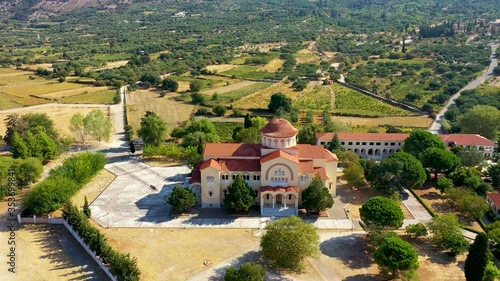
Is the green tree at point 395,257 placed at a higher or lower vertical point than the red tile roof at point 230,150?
lower

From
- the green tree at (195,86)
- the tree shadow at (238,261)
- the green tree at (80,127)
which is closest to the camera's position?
the tree shadow at (238,261)

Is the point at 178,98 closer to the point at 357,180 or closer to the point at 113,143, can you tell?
the point at 113,143

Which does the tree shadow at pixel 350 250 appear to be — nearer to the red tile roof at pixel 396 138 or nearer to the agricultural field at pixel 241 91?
the red tile roof at pixel 396 138

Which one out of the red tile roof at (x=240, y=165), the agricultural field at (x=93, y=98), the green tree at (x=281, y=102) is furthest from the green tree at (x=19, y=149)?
the green tree at (x=281, y=102)

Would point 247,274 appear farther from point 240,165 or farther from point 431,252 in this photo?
point 431,252

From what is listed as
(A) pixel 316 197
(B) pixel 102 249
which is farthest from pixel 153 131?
(A) pixel 316 197

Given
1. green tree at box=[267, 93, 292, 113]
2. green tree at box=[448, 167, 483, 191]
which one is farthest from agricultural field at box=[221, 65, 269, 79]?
green tree at box=[448, 167, 483, 191]

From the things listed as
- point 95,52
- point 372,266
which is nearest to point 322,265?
point 372,266
